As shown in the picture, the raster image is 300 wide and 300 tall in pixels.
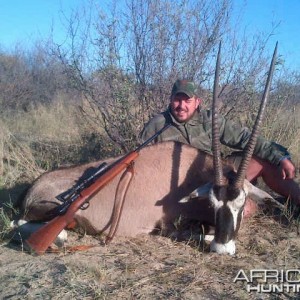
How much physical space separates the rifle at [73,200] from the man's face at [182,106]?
2.16 feet

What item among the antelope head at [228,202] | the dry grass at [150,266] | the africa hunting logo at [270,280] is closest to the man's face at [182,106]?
the antelope head at [228,202]

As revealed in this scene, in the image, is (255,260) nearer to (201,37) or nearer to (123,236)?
(123,236)

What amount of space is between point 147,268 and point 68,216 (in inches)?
30.5

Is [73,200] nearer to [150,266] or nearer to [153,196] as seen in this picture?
[153,196]

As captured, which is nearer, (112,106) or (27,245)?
(27,245)

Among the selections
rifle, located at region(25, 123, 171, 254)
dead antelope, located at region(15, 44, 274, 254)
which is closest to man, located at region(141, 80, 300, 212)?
dead antelope, located at region(15, 44, 274, 254)

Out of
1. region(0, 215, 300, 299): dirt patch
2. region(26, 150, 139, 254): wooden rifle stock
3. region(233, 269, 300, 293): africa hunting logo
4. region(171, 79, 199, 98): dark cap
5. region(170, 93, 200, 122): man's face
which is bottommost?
region(0, 215, 300, 299): dirt patch

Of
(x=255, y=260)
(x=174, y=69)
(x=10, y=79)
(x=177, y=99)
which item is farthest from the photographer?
(x=10, y=79)

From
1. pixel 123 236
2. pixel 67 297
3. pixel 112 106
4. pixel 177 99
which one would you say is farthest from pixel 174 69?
pixel 67 297

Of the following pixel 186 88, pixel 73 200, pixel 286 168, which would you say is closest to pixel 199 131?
pixel 186 88

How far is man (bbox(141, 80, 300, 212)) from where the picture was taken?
383cm

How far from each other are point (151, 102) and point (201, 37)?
1046 millimetres

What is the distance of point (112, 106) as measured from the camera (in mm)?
5703

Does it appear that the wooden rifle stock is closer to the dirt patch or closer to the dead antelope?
the dirt patch
